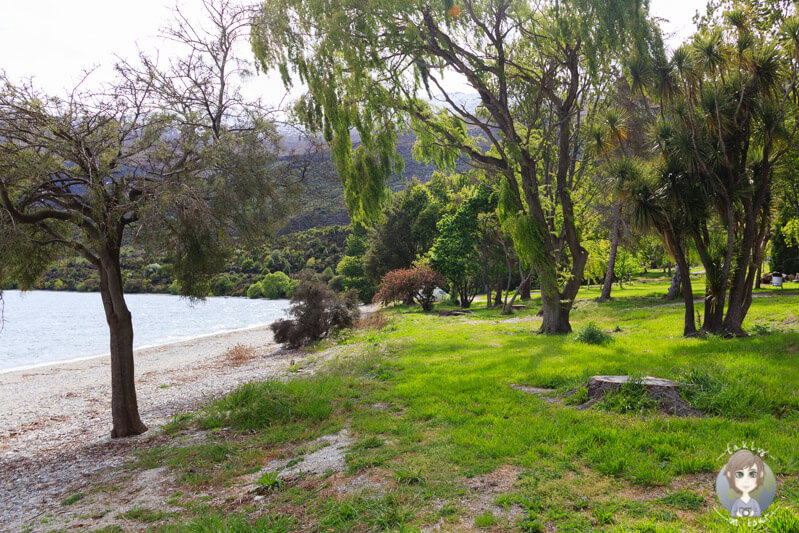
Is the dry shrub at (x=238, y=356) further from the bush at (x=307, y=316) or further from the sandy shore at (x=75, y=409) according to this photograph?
the bush at (x=307, y=316)

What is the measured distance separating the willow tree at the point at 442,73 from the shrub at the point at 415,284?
15.5m

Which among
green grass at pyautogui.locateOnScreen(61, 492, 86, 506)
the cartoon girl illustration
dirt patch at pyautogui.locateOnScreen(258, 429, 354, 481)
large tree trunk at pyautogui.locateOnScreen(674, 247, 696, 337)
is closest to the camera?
the cartoon girl illustration

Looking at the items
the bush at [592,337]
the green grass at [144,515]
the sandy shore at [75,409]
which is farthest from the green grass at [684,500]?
the bush at [592,337]

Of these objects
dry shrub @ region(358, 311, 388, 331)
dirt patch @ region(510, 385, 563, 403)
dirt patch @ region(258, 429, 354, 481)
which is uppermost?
dirt patch @ region(510, 385, 563, 403)

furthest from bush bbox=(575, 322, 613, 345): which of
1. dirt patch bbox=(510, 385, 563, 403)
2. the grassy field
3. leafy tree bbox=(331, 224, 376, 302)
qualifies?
leafy tree bbox=(331, 224, 376, 302)

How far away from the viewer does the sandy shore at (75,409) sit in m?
6.45

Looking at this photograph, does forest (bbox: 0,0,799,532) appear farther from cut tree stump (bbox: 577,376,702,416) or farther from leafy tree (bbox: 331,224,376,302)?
leafy tree (bbox: 331,224,376,302)

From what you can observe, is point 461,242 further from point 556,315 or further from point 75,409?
point 75,409

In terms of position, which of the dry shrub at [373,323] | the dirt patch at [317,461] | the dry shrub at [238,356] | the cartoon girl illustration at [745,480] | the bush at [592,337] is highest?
the cartoon girl illustration at [745,480]

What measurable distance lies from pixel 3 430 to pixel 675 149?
16.5 meters

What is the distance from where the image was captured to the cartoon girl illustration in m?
2.35

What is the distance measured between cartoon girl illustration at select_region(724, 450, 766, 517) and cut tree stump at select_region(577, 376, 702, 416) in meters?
3.59

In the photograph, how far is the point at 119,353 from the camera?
821 cm

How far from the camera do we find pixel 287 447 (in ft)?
20.2
